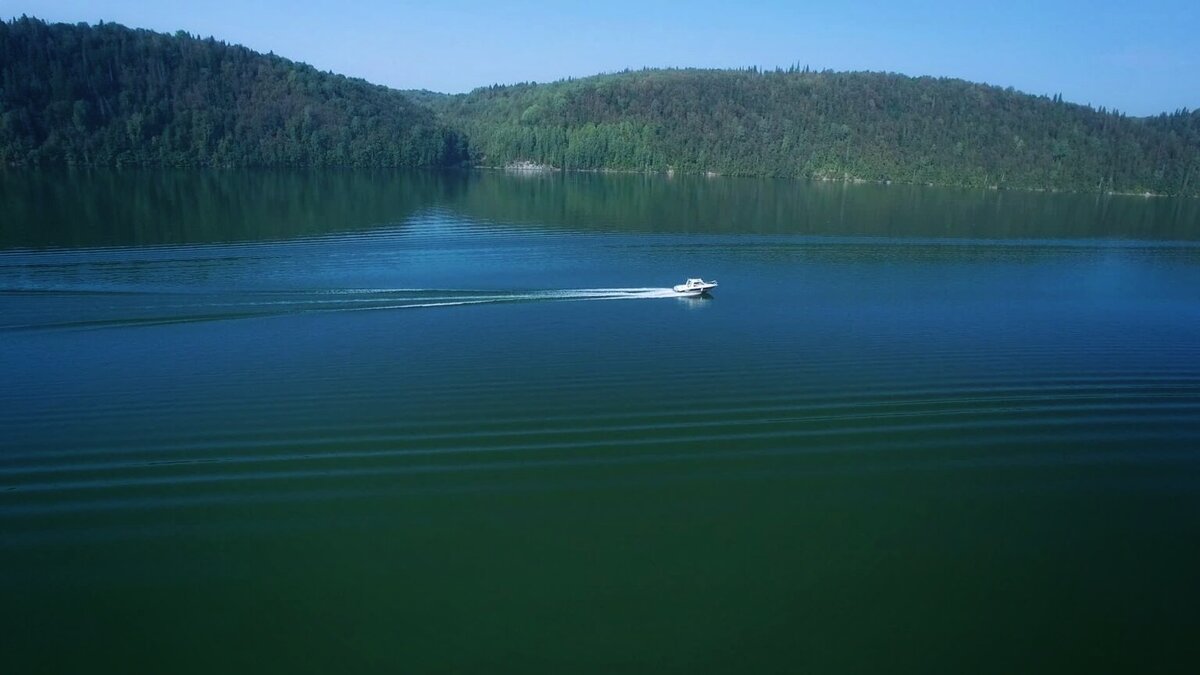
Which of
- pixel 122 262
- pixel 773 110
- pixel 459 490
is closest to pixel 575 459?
pixel 459 490

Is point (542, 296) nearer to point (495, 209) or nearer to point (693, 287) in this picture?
point (693, 287)

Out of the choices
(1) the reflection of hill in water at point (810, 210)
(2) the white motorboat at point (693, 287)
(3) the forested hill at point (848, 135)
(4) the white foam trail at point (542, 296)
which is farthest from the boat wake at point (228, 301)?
(3) the forested hill at point (848, 135)

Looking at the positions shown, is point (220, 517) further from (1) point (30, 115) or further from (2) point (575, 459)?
(1) point (30, 115)

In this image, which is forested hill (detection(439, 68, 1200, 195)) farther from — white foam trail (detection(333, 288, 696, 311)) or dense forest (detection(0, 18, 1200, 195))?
white foam trail (detection(333, 288, 696, 311))

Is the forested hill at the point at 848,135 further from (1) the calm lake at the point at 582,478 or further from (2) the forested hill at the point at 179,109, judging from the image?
(1) the calm lake at the point at 582,478

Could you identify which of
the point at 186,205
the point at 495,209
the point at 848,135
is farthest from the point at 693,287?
the point at 848,135

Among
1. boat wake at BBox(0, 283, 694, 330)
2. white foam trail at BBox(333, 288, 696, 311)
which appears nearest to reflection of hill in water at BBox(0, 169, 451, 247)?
boat wake at BBox(0, 283, 694, 330)

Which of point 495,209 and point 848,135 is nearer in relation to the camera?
point 495,209

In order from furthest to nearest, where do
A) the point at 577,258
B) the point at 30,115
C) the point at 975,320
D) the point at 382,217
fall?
1. the point at 30,115
2. the point at 382,217
3. the point at 577,258
4. the point at 975,320
